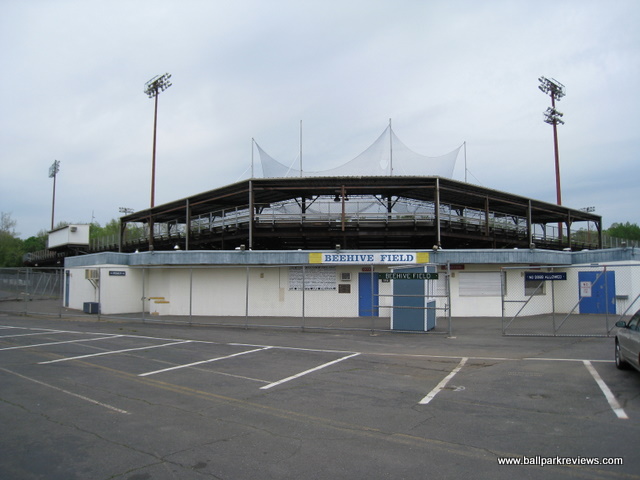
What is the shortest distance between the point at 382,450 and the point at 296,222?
23394 mm

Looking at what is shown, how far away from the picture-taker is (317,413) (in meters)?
6.91

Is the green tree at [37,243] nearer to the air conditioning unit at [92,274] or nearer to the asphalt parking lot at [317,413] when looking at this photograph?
the air conditioning unit at [92,274]

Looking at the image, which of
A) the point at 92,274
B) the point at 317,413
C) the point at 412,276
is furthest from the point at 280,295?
the point at 317,413

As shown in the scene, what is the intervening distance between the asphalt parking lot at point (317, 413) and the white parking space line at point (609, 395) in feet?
0.17

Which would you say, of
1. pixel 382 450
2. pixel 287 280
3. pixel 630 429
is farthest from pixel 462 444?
pixel 287 280

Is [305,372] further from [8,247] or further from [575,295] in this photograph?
[8,247]

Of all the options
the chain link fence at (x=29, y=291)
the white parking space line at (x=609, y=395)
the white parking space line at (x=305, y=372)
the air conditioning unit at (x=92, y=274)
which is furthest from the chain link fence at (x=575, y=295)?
the chain link fence at (x=29, y=291)

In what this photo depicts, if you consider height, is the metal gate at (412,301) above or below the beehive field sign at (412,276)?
below

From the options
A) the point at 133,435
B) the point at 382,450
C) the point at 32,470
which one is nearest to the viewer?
the point at 32,470

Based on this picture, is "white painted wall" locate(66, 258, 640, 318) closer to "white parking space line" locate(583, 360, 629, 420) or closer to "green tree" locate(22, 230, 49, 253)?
"white parking space line" locate(583, 360, 629, 420)

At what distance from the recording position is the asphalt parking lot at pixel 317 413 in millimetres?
4934

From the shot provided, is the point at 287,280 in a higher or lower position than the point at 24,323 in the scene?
higher

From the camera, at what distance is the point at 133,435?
233 inches

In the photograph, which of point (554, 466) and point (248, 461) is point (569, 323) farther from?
point (248, 461)
